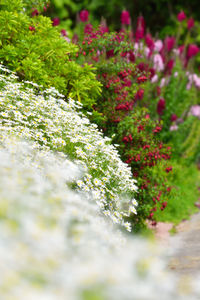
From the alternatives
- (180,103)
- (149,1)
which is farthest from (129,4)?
(180,103)

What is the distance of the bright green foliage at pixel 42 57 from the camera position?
15.8 feet

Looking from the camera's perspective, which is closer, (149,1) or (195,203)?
(195,203)

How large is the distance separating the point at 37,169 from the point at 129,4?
1183cm

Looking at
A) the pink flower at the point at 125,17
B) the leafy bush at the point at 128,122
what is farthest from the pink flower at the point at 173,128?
the pink flower at the point at 125,17

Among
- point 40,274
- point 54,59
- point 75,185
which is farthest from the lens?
point 54,59

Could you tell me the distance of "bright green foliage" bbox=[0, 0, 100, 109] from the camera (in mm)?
4824

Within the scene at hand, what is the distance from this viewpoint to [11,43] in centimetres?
515

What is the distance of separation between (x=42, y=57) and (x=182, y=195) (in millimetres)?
2760

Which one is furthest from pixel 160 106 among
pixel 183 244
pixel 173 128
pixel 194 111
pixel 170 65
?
pixel 183 244

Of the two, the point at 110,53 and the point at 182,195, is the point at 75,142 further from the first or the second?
the point at 182,195

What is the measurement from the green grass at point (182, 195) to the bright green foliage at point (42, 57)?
185cm

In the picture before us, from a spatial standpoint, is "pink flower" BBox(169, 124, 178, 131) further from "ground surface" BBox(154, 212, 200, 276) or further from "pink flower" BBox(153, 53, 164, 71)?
"ground surface" BBox(154, 212, 200, 276)

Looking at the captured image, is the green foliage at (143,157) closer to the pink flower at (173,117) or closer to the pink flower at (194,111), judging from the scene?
the pink flower at (173,117)

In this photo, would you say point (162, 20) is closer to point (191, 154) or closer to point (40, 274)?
point (191, 154)
